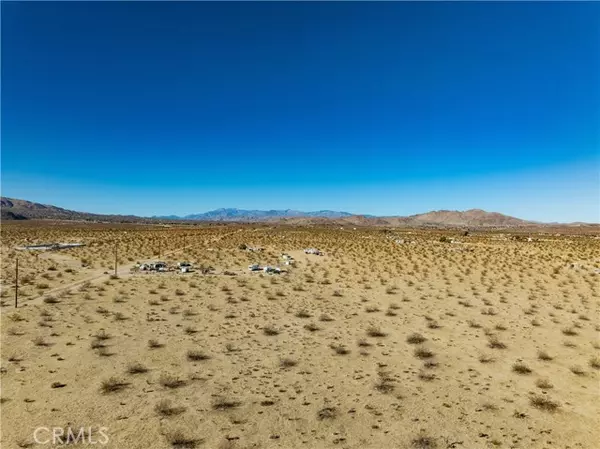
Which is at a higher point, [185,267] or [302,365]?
[185,267]

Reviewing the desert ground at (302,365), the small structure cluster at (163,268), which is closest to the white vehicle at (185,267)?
the small structure cluster at (163,268)

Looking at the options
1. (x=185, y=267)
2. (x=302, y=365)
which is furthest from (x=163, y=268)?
(x=302, y=365)

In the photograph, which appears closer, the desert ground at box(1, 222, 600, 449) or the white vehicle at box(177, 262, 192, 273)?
the desert ground at box(1, 222, 600, 449)

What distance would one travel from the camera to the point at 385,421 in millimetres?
7645

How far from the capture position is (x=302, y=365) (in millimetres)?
10500

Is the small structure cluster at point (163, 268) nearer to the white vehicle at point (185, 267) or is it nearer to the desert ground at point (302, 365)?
the white vehicle at point (185, 267)

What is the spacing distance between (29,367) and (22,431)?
11.3 feet

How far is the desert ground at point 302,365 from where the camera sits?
736 cm

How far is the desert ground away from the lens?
24.1 ft

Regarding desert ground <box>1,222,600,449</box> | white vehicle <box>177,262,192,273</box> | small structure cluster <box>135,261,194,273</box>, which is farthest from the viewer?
small structure cluster <box>135,261,194,273</box>

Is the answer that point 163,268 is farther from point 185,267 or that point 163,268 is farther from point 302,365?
point 302,365

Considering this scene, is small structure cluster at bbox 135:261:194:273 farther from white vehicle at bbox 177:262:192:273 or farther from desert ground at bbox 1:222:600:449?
desert ground at bbox 1:222:600:449

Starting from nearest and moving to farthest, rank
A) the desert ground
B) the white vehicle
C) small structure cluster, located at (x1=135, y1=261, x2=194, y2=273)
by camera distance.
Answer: the desert ground
the white vehicle
small structure cluster, located at (x1=135, y1=261, x2=194, y2=273)

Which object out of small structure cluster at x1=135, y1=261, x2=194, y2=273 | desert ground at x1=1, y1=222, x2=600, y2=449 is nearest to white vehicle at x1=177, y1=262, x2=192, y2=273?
small structure cluster at x1=135, y1=261, x2=194, y2=273
